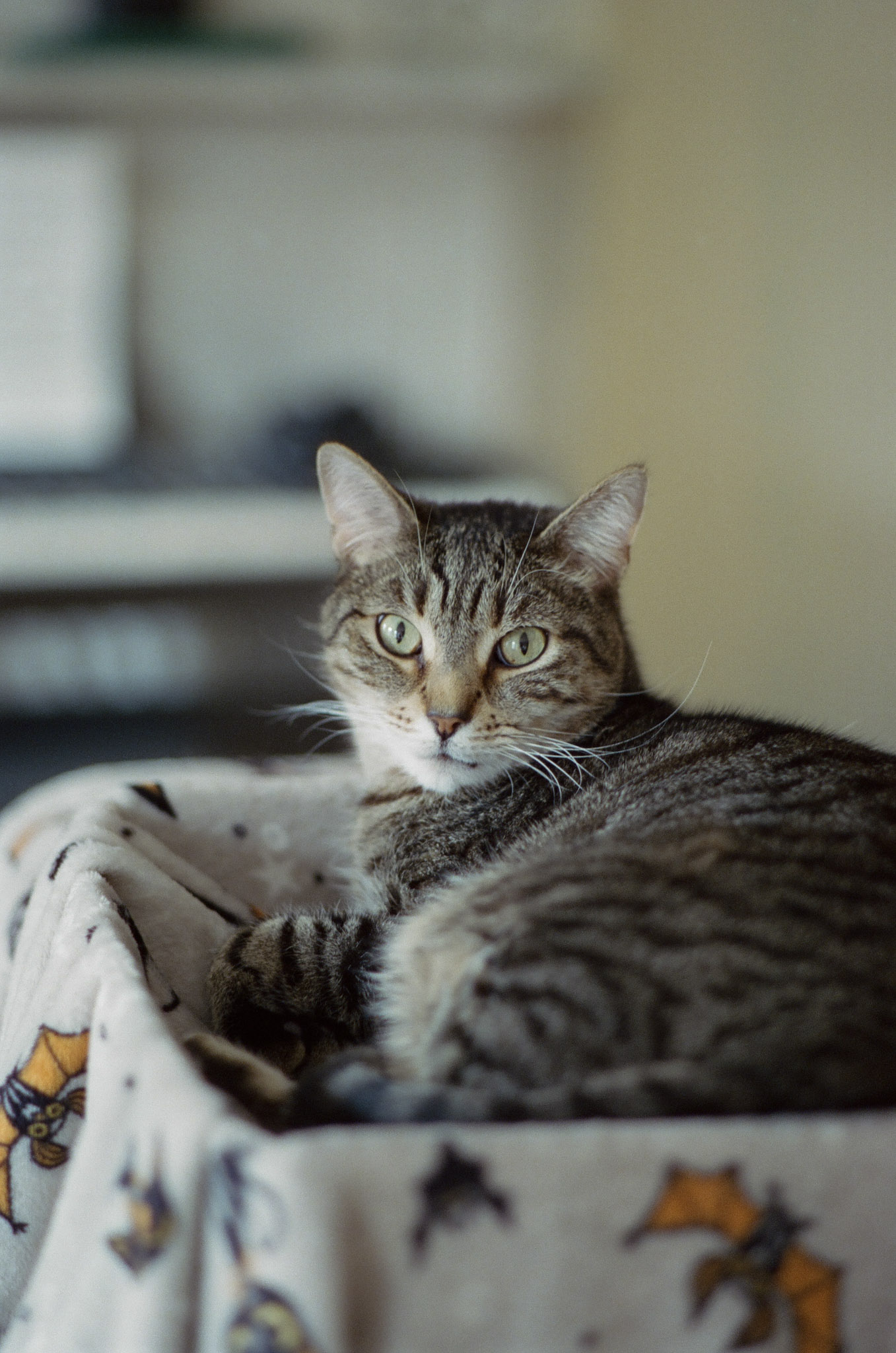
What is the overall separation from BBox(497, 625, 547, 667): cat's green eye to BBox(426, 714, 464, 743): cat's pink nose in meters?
0.09

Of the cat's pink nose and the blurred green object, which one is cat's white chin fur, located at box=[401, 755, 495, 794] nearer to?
the cat's pink nose

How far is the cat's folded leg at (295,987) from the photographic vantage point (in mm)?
957

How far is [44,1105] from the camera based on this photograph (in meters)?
0.81

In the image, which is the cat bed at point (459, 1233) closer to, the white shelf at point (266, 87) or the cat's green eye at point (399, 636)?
the cat's green eye at point (399, 636)

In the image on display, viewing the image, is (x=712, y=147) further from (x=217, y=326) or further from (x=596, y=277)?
(x=217, y=326)

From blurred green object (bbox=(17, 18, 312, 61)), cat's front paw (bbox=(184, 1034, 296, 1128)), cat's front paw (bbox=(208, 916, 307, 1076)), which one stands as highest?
blurred green object (bbox=(17, 18, 312, 61))

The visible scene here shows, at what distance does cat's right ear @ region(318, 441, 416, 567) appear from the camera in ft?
3.82

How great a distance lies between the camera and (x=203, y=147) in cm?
289

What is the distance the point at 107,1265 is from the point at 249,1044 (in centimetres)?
30

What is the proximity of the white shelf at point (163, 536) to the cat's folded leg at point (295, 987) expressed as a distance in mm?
1594

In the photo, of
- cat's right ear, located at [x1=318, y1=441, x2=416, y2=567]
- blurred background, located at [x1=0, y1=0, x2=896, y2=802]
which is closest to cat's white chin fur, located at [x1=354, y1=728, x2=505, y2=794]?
cat's right ear, located at [x1=318, y1=441, x2=416, y2=567]

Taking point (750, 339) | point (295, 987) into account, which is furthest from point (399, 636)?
point (750, 339)

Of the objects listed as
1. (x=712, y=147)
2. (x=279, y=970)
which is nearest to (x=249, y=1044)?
(x=279, y=970)

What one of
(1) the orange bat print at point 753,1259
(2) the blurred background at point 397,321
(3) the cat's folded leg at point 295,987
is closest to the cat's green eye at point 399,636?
(3) the cat's folded leg at point 295,987
